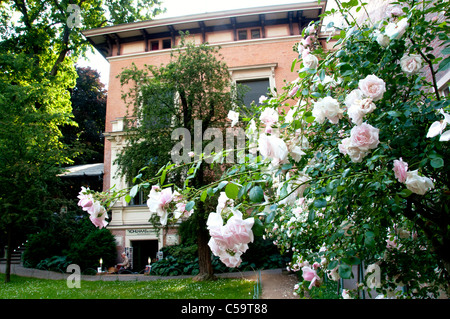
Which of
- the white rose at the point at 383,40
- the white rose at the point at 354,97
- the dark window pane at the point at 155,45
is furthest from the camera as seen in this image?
the dark window pane at the point at 155,45

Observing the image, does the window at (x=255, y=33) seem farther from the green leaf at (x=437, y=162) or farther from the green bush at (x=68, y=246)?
the green leaf at (x=437, y=162)

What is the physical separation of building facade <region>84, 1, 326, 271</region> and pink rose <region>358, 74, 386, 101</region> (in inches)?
568

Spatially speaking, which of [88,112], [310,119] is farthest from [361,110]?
[88,112]

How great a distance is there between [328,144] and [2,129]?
13032 millimetres

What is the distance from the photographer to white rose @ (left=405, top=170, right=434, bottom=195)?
4.10 ft

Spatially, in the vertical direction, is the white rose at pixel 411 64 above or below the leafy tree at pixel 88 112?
below

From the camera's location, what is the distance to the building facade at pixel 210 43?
15133mm

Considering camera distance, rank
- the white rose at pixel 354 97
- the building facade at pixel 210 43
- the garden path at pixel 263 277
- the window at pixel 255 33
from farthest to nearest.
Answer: the window at pixel 255 33, the building facade at pixel 210 43, the garden path at pixel 263 277, the white rose at pixel 354 97

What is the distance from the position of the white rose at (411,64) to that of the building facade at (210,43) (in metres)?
14.2

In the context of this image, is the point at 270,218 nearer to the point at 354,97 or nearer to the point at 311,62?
the point at 354,97

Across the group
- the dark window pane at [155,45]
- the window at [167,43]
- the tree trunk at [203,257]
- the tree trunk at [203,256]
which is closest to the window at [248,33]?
the window at [167,43]

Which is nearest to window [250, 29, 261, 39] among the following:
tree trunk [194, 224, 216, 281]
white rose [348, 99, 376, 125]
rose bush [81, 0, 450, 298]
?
tree trunk [194, 224, 216, 281]

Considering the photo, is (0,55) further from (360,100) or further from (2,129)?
(360,100)

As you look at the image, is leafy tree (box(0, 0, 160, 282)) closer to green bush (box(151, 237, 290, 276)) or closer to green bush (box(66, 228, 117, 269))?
green bush (box(66, 228, 117, 269))
